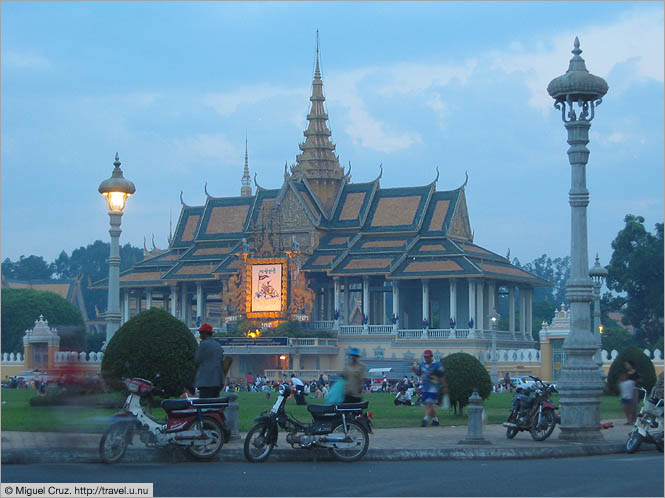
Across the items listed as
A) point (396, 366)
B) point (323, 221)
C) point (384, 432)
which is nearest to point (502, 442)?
point (384, 432)

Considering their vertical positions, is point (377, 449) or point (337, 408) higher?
point (337, 408)

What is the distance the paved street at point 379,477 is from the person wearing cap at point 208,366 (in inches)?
55.3

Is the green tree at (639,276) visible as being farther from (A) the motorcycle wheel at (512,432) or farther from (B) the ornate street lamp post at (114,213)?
(A) the motorcycle wheel at (512,432)

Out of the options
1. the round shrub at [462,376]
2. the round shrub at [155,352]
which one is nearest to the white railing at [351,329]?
the round shrub at [155,352]

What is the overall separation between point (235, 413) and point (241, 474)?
372 centimetres

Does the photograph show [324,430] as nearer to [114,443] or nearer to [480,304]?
[114,443]

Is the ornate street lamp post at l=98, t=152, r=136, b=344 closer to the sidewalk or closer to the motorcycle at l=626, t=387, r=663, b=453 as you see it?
the sidewalk

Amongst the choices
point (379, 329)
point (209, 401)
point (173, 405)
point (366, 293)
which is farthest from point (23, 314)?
point (173, 405)

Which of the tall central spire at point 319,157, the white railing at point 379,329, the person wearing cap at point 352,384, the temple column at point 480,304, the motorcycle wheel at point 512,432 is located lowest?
the motorcycle wheel at point 512,432

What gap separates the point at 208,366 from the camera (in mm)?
15617

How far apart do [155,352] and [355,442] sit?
1179cm

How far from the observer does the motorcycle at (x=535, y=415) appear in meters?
17.7

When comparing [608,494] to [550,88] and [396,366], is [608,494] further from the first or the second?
[396,366]

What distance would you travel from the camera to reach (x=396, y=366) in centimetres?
6044
